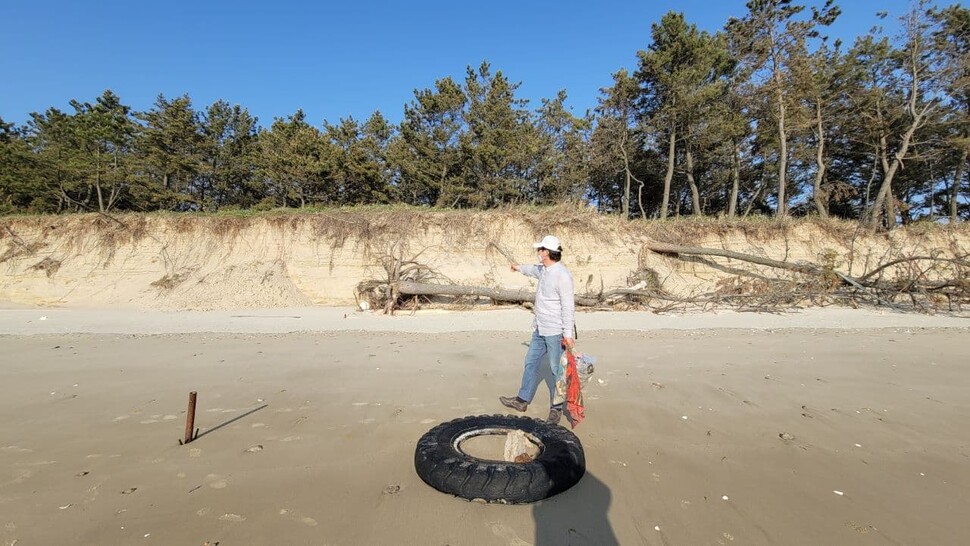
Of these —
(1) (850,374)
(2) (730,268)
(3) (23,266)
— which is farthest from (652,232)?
(3) (23,266)

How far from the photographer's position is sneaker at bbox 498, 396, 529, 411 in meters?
4.51

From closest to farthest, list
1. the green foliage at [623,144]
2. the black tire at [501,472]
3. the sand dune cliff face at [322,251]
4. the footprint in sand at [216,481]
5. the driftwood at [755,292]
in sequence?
the black tire at [501,472] < the footprint in sand at [216,481] < the driftwood at [755,292] < the sand dune cliff face at [322,251] < the green foliage at [623,144]

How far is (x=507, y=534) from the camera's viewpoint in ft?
7.93

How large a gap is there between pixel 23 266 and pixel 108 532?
20.3m

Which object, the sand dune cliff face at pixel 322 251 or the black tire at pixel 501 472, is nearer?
the black tire at pixel 501 472

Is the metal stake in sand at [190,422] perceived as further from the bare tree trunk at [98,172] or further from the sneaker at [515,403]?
the bare tree trunk at [98,172]

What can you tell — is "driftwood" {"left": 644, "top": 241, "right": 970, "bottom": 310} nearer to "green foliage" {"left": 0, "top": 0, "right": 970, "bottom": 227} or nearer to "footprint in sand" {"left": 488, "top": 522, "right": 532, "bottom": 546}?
"green foliage" {"left": 0, "top": 0, "right": 970, "bottom": 227}

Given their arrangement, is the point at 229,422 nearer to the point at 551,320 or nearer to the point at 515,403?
the point at 515,403

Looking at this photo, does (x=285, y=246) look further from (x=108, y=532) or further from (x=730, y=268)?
(x=730, y=268)

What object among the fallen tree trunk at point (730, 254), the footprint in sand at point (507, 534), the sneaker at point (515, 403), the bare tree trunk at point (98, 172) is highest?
the bare tree trunk at point (98, 172)

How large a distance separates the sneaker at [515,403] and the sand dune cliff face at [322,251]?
31.7ft

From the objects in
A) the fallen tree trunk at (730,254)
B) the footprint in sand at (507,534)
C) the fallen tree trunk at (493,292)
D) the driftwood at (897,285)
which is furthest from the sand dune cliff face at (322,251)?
the footprint in sand at (507,534)

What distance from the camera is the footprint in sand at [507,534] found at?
2.34 m

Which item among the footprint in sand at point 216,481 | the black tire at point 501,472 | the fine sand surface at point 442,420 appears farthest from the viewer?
the footprint in sand at point 216,481
